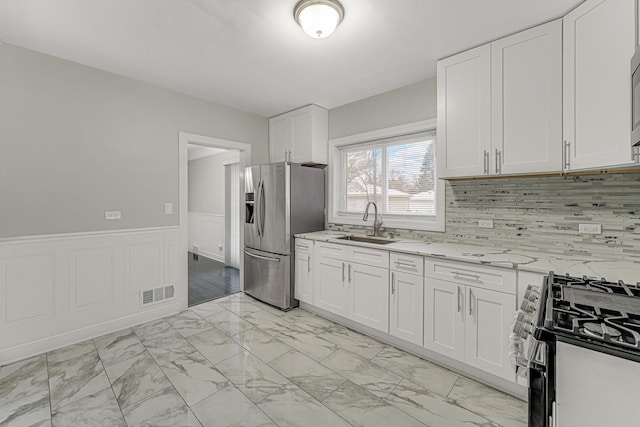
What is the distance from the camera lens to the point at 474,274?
206 cm

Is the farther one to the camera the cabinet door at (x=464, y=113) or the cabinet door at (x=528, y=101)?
the cabinet door at (x=464, y=113)

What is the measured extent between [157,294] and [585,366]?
3583 mm

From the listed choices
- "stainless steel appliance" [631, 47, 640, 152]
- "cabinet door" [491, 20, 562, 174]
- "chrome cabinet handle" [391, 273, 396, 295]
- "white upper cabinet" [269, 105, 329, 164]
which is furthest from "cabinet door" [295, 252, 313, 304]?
"stainless steel appliance" [631, 47, 640, 152]

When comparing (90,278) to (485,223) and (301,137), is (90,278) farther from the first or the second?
(485,223)

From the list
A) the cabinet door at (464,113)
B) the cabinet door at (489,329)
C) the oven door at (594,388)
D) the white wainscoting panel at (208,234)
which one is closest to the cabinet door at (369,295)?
the cabinet door at (489,329)

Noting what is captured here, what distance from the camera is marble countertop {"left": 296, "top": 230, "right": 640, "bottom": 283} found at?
5.60 ft

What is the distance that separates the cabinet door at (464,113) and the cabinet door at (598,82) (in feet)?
1.65

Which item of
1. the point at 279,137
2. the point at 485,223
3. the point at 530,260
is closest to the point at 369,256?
the point at 485,223

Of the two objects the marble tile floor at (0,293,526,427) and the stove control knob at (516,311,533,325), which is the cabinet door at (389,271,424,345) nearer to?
the marble tile floor at (0,293,526,427)

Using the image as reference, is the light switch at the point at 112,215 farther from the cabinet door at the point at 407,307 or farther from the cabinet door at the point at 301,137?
the cabinet door at the point at 407,307

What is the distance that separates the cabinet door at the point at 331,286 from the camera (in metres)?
2.99

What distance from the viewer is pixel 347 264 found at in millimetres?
2951

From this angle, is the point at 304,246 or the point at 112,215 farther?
the point at 304,246

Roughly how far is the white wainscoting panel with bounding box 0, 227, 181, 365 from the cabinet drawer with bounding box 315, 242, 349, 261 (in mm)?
1730
